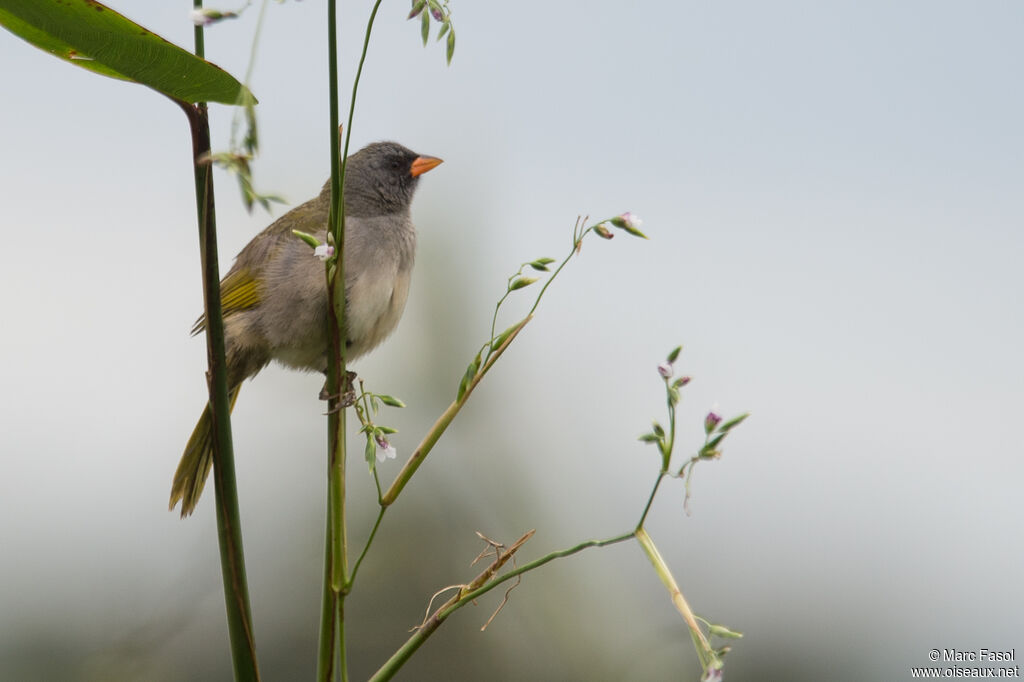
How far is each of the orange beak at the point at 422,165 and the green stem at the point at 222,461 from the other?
2.00 metres

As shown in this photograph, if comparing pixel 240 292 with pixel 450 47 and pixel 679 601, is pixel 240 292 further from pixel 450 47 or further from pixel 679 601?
pixel 679 601

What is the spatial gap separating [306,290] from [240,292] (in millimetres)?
211

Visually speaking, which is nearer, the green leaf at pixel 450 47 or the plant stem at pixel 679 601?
the plant stem at pixel 679 601

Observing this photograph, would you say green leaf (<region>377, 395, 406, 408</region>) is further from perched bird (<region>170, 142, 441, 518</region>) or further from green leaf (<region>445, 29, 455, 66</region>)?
perched bird (<region>170, 142, 441, 518</region>)

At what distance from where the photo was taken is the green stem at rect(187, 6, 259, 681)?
0.93m

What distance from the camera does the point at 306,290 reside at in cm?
248

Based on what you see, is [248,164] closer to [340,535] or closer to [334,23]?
[334,23]

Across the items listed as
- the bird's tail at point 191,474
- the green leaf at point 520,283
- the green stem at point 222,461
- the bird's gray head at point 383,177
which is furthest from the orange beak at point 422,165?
the green stem at point 222,461

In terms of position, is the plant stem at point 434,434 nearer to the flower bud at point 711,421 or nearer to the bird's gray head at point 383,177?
the flower bud at point 711,421

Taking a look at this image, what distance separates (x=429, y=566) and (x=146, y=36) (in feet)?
8.47

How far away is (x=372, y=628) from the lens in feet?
10.9

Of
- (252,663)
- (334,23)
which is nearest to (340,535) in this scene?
(252,663)

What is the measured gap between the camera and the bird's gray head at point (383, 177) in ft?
9.30

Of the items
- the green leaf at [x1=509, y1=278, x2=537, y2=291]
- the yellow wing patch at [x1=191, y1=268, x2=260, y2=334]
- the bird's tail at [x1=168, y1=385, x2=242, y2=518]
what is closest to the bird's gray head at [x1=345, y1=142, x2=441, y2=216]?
the yellow wing patch at [x1=191, y1=268, x2=260, y2=334]
